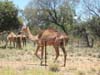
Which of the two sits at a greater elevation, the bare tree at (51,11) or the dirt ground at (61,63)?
the bare tree at (51,11)

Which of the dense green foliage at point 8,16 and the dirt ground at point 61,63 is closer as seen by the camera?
the dirt ground at point 61,63

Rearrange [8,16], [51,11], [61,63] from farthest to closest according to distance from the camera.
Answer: [51,11] → [8,16] → [61,63]

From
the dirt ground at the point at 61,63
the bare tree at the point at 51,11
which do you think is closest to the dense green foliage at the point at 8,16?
the bare tree at the point at 51,11

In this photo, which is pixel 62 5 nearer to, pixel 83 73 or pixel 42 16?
pixel 42 16

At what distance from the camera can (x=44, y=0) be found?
61.3 m

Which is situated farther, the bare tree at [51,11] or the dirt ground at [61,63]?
the bare tree at [51,11]

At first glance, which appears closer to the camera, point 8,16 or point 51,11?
point 8,16

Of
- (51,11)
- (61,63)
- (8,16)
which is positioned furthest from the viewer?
(51,11)

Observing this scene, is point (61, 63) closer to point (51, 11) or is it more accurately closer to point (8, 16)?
point (8, 16)

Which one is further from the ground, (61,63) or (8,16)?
(8,16)

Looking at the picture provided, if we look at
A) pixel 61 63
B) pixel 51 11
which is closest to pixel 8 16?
pixel 51 11

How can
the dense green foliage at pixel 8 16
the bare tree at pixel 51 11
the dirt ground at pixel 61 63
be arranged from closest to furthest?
the dirt ground at pixel 61 63, the dense green foliage at pixel 8 16, the bare tree at pixel 51 11

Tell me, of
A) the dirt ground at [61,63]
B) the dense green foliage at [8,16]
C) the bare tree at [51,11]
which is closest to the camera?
the dirt ground at [61,63]

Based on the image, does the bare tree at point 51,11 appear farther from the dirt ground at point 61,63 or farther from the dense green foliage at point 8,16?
the dirt ground at point 61,63
